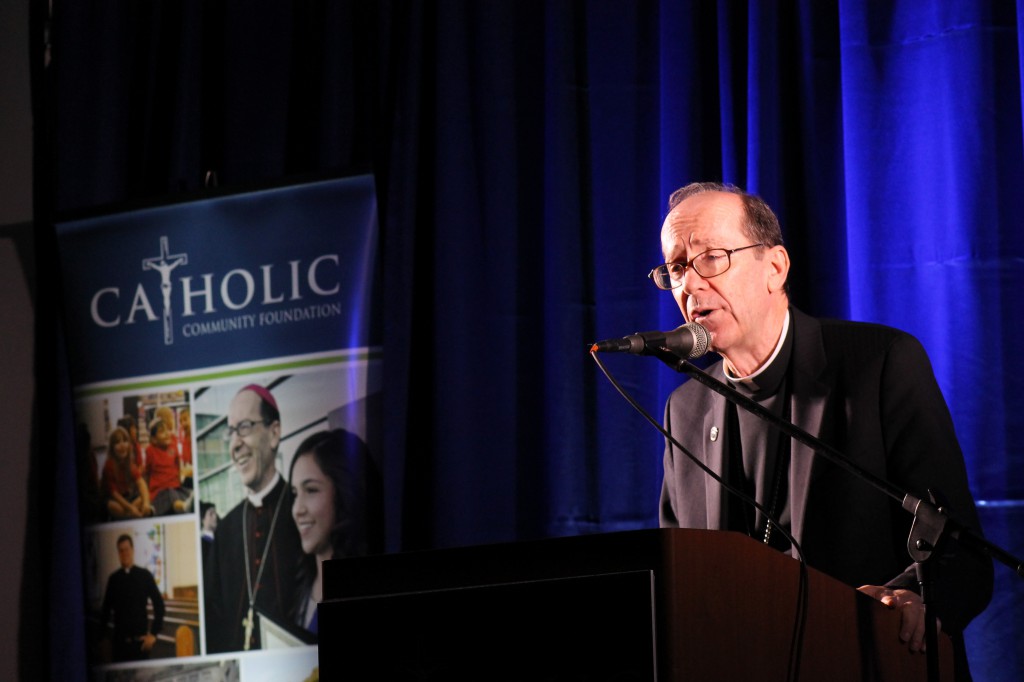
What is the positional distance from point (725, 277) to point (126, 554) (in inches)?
81.0

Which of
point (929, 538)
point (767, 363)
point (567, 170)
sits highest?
Answer: point (567, 170)

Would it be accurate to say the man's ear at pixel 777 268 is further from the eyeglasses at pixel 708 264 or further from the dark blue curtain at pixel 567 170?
the dark blue curtain at pixel 567 170

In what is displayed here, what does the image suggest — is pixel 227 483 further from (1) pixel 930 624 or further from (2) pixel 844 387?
(1) pixel 930 624

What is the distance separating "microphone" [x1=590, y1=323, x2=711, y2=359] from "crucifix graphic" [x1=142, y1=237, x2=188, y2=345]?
82.2 inches

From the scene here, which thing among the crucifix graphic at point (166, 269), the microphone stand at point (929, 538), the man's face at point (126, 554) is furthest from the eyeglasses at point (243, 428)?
the microphone stand at point (929, 538)

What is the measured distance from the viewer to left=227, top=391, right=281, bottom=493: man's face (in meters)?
3.42

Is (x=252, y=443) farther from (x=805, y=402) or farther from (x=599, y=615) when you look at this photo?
(x=599, y=615)

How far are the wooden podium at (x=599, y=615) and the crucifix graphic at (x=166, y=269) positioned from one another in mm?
2094

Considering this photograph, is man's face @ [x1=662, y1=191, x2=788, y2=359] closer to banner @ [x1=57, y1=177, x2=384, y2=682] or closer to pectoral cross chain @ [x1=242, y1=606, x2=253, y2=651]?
banner @ [x1=57, y1=177, x2=384, y2=682]

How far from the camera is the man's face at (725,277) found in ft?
8.40

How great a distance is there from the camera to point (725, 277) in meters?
2.57

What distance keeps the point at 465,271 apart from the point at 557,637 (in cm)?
212

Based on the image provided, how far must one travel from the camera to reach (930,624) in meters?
1.65

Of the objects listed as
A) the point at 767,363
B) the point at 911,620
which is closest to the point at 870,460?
the point at 767,363
